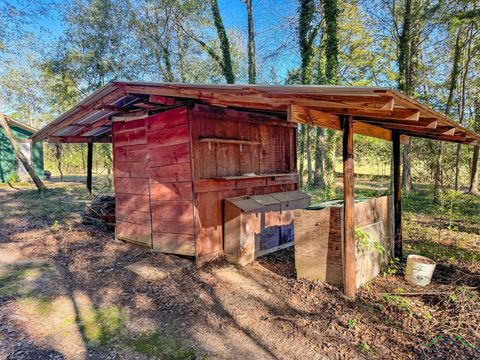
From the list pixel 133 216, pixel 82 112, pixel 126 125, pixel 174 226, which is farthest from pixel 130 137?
pixel 174 226

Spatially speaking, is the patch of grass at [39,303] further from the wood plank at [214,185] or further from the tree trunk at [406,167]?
the tree trunk at [406,167]

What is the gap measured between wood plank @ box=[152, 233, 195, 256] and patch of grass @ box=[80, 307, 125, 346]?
1.37 metres

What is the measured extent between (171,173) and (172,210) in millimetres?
589

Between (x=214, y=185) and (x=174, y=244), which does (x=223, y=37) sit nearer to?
(x=214, y=185)

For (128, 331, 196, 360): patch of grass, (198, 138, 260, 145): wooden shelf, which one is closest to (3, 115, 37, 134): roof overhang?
(198, 138, 260, 145): wooden shelf

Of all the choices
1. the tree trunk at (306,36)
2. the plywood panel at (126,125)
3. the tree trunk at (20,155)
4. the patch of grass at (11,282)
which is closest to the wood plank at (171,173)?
the plywood panel at (126,125)

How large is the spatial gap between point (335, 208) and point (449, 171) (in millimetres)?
12840

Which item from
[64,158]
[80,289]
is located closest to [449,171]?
[80,289]

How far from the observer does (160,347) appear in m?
2.54

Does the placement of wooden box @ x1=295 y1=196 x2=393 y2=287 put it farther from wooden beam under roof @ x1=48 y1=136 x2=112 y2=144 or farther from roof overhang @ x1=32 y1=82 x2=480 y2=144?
wooden beam under roof @ x1=48 y1=136 x2=112 y2=144

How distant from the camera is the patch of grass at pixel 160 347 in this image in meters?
2.43

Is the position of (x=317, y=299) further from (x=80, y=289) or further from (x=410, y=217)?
(x=410, y=217)

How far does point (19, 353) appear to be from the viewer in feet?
7.89

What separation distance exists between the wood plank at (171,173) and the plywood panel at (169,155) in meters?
0.06
